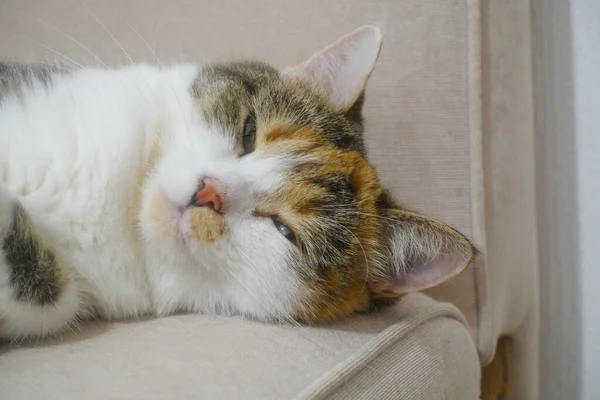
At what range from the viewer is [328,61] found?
1.12 meters

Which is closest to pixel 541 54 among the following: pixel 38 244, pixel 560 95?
pixel 560 95

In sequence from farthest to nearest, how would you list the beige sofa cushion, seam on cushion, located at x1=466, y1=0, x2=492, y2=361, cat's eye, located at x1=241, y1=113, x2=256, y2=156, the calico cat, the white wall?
the white wall → seam on cushion, located at x1=466, y1=0, x2=492, y2=361 → cat's eye, located at x1=241, y1=113, x2=256, y2=156 → the calico cat → the beige sofa cushion

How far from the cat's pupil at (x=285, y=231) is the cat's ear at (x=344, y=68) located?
32 centimetres

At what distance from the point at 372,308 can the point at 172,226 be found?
0.41 metres

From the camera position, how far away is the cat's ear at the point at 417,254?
0.91 meters

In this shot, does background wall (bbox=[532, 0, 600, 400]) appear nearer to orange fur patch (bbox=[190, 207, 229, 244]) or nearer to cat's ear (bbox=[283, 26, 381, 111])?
cat's ear (bbox=[283, 26, 381, 111])

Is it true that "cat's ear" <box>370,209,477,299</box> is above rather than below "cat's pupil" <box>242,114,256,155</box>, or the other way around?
below

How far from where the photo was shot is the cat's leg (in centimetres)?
75

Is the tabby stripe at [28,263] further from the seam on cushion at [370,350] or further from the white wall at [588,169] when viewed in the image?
the white wall at [588,169]

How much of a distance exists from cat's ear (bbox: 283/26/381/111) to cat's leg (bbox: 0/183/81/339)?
604 millimetres

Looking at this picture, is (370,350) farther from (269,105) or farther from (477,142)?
(477,142)

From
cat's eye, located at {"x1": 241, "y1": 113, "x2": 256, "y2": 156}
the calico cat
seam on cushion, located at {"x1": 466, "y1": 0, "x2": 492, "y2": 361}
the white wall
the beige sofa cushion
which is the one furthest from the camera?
the white wall

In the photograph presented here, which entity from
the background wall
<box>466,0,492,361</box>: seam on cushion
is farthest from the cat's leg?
the background wall

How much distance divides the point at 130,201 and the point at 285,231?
272mm
